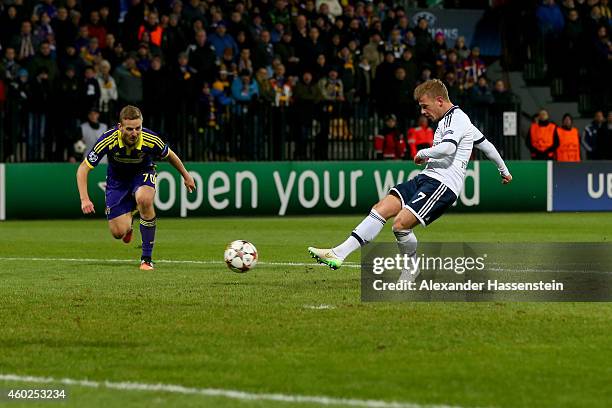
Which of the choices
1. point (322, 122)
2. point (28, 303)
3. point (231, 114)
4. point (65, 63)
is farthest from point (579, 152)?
point (28, 303)

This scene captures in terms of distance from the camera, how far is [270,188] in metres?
24.8

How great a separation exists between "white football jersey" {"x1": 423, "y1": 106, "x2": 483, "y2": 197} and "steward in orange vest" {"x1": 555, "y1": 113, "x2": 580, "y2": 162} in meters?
15.5

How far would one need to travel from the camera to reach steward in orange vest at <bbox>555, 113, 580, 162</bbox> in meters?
27.0

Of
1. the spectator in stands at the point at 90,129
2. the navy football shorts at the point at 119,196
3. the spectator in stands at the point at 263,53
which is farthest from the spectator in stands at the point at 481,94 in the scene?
the navy football shorts at the point at 119,196

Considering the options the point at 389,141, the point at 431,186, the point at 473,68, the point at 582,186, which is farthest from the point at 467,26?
the point at 431,186

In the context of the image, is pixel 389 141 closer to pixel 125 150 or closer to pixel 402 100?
pixel 402 100

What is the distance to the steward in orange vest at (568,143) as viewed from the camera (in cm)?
2698

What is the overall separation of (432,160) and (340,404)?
556 cm

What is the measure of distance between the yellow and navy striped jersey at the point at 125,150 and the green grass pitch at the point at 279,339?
1.22 m

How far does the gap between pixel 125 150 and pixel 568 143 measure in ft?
49.0

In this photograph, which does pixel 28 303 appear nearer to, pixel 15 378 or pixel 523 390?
pixel 15 378

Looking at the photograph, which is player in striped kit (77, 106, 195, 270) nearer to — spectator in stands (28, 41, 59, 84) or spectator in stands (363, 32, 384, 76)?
spectator in stands (28, 41, 59, 84)

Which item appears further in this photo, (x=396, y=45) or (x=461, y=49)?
(x=461, y=49)

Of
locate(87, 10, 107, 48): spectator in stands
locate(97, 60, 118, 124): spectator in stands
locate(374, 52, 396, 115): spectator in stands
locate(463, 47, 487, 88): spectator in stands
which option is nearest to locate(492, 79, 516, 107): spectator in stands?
locate(463, 47, 487, 88): spectator in stands
